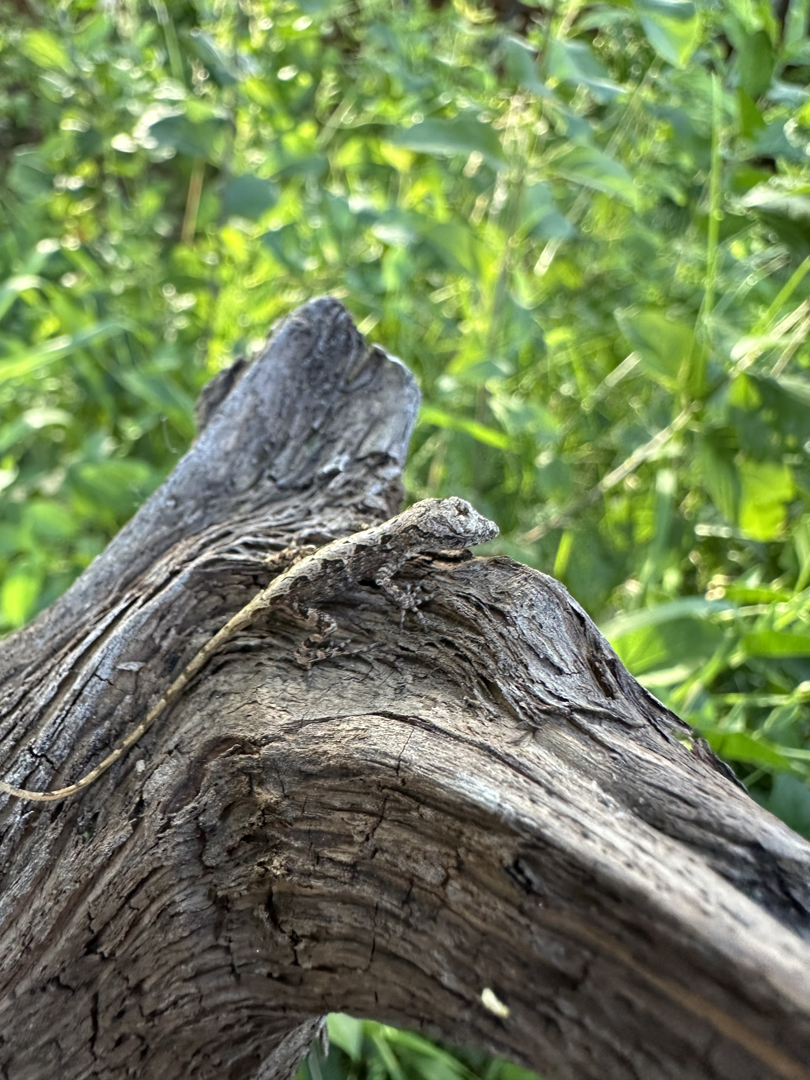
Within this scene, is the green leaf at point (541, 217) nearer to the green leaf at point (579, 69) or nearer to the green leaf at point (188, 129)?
the green leaf at point (579, 69)

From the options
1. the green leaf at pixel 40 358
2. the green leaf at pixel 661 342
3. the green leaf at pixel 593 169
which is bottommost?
the green leaf at pixel 40 358

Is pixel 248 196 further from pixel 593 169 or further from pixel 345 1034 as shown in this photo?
pixel 345 1034

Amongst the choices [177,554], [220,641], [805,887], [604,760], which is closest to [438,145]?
[177,554]

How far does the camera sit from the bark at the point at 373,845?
1.54ft

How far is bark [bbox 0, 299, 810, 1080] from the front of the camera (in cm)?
47

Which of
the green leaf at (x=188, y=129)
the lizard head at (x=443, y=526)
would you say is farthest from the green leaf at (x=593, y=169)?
the lizard head at (x=443, y=526)

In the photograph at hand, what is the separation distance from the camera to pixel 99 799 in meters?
0.74

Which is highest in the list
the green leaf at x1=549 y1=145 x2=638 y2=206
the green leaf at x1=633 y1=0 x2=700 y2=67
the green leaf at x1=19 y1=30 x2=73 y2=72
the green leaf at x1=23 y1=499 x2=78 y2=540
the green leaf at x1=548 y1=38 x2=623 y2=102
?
the green leaf at x1=633 y1=0 x2=700 y2=67

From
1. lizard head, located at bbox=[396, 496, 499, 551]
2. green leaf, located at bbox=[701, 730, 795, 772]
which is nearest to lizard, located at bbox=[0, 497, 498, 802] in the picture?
lizard head, located at bbox=[396, 496, 499, 551]

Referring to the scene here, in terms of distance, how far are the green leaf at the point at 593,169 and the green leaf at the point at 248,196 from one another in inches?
23.8

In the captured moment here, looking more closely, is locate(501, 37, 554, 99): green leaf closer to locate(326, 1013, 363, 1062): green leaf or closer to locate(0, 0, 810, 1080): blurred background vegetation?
locate(0, 0, 810, 1080): blurred background vegetation

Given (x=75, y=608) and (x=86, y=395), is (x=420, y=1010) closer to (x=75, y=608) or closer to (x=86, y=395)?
(x=75, y=608)

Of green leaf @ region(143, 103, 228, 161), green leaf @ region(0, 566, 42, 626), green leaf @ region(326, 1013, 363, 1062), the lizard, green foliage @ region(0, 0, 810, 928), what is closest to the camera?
the lizard

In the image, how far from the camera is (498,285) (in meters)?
1.64
